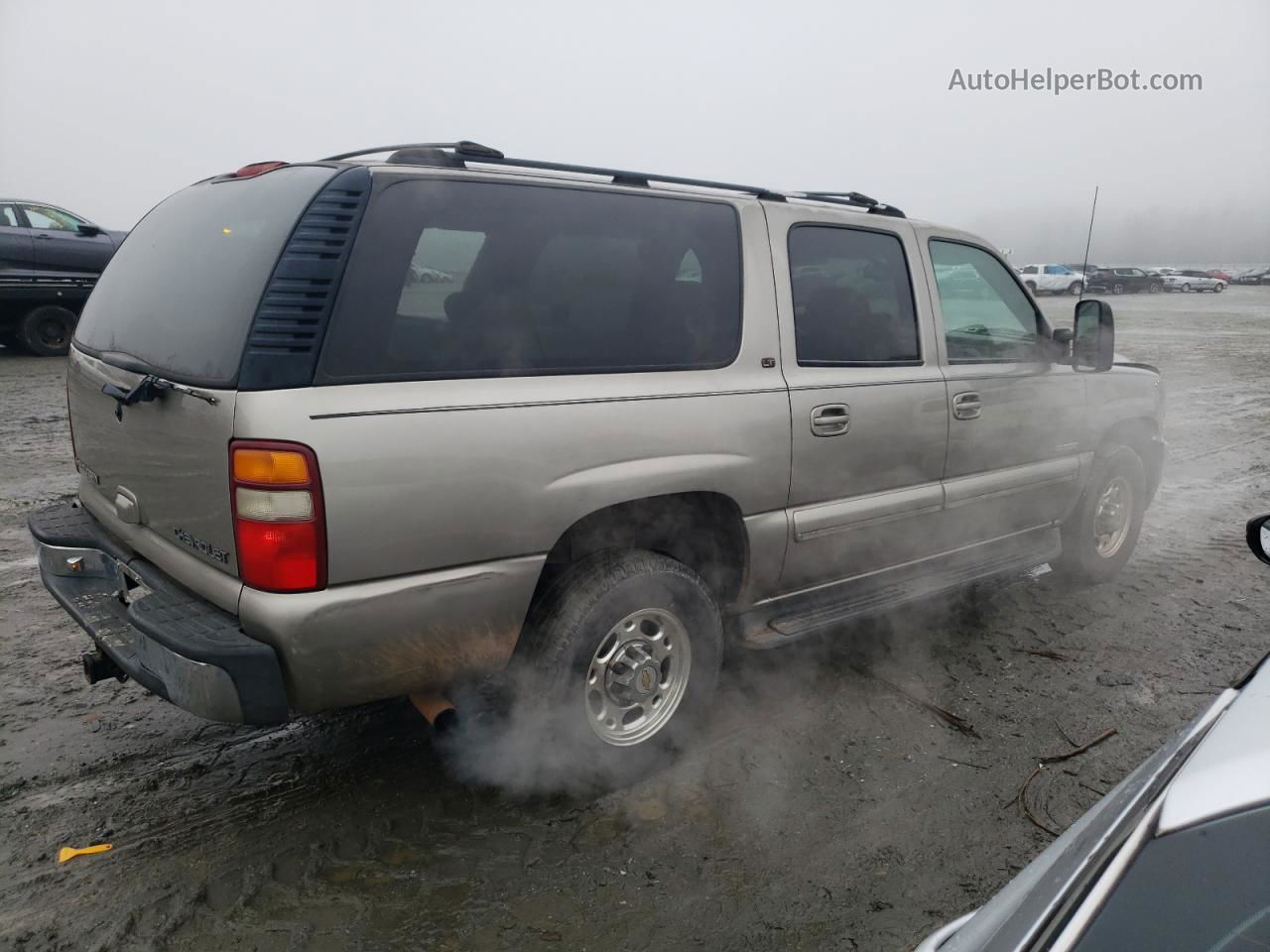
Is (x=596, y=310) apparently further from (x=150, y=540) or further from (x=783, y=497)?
(x=150, y=540)

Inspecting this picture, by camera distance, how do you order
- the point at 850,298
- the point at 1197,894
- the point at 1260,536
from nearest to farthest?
the point at 1197,894 → the point at 1260,536 → the point at 850,298

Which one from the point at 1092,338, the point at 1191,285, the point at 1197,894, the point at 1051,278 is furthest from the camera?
the point at 1191,285

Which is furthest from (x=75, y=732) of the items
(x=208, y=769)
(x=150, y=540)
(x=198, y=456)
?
(x=198, y=456)

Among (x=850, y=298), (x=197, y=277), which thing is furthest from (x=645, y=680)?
(x=197, y=277)

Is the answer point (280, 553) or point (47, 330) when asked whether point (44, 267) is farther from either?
point (280, 553)

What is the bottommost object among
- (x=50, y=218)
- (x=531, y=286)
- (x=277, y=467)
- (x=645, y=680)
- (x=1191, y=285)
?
(x=645, y=680)

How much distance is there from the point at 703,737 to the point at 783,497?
3.07 ft

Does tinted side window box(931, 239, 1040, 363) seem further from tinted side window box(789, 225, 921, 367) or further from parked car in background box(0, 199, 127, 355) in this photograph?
parked car in background box(0, 199, 127, 355)

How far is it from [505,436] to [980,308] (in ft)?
8.71

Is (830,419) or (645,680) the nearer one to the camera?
(645,680)

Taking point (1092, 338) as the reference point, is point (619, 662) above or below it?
below

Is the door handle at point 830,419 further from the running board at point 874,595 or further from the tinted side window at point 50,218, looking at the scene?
the tinted side window at point 50,218

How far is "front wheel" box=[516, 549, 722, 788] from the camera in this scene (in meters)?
2.73

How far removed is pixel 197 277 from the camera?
2.62 m
